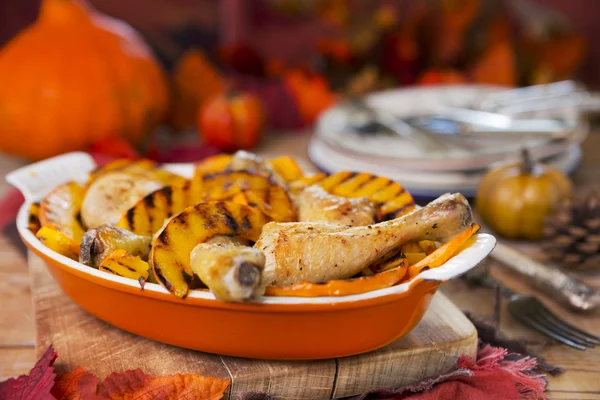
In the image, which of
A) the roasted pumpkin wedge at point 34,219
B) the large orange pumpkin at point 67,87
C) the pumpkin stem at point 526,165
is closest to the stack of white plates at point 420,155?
the pumpkin stem at point 526,165

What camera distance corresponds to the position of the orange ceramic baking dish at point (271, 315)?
73cm

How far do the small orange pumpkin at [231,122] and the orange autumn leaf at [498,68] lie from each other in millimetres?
915

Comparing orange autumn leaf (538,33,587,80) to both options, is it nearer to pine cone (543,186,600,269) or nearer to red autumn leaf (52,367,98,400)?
pine cone (543,186,600,269)

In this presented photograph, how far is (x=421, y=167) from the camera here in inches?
59.7

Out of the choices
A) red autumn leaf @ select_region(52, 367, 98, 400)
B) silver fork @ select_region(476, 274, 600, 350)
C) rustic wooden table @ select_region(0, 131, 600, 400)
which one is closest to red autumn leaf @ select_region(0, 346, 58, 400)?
red autumn leaf @ select_region(52, 367, 98, 400)

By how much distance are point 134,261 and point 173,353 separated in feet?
0.43

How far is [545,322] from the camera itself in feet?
3.39

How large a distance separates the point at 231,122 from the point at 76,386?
1.19 metres

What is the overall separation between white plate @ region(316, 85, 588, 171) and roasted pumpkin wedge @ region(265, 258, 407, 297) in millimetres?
802

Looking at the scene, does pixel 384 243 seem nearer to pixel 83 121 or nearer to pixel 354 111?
pixel 354 111

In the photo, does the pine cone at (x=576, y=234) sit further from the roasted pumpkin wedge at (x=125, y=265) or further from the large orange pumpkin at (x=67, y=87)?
the large orange pumpkin at (x=67, y=87)

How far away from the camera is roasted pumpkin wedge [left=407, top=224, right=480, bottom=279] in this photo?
2.59 feet

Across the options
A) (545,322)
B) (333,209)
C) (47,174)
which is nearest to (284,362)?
(333,209)

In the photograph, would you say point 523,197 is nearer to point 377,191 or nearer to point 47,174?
point 377,191
